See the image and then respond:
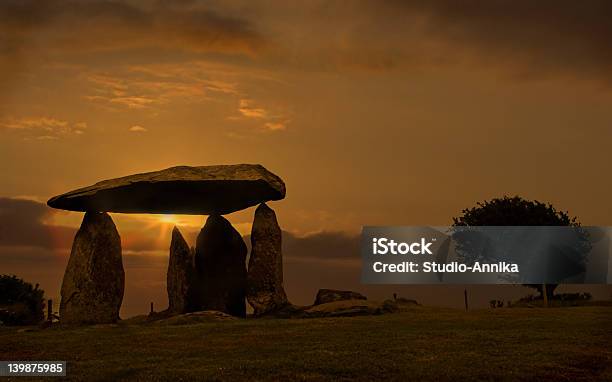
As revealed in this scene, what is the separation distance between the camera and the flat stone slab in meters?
38.9

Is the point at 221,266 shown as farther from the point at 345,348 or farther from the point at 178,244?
the point at 345,348

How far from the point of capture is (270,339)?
1169 inches

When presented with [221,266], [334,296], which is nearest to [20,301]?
[221,266]

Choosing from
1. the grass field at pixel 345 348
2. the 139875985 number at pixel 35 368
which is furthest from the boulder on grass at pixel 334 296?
the 139875985 number at pixel 35 368

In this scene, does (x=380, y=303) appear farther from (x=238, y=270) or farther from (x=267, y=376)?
(x=267, y=376)

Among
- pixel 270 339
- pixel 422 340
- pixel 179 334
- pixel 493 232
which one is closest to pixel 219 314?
pixel 179 334

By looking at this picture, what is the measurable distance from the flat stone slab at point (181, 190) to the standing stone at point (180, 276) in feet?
6.98

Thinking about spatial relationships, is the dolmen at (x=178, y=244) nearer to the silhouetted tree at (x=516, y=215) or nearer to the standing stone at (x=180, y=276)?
the standing stone at (x=180, y=276)

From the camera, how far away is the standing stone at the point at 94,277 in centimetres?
3894

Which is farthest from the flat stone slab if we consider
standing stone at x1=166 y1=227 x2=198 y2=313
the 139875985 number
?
the 139875985 number

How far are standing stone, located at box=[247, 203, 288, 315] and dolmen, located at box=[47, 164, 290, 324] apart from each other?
0.15ft

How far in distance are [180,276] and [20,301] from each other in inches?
861

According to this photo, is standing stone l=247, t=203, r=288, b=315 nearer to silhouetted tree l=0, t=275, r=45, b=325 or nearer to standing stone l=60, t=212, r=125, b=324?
standing stone l=60, t=212, r=125, b=324

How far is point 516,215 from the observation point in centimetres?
6812
